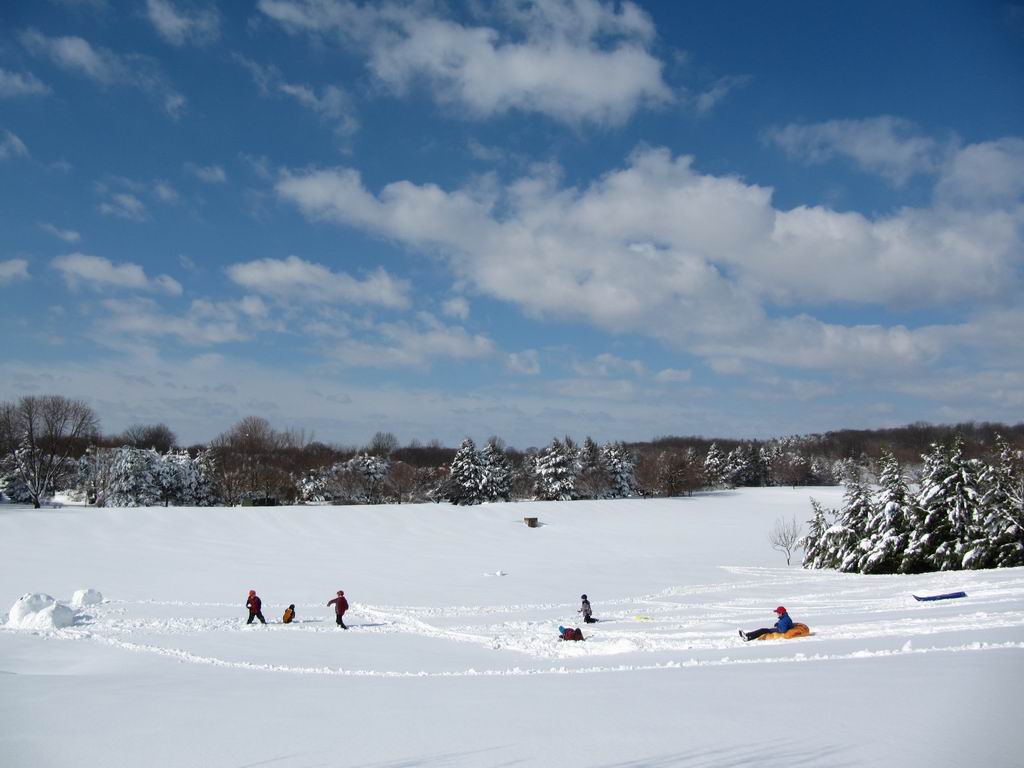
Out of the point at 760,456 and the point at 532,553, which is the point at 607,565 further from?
the point at 760,456

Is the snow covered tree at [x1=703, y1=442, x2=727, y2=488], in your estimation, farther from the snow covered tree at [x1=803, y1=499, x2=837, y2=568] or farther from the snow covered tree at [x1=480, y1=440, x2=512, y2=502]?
the snow covered tree at [x1=803, y1=499, x2=837, y2=568]

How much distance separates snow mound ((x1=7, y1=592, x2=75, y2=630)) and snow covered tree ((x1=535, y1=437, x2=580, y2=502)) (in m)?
48.6

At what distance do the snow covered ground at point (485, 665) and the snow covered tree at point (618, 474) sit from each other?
1406 inches

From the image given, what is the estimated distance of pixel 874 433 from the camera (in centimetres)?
17300

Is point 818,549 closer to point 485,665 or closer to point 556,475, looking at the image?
point 485,665

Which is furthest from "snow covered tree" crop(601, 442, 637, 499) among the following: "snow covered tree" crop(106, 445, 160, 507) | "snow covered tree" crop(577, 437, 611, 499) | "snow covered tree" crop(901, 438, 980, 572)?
"snow covered tree" crop(901, 438, 980, 572)

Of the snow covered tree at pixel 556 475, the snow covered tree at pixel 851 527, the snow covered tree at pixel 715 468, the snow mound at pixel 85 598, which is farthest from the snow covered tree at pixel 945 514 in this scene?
the snow covered tree at pixel 715 468

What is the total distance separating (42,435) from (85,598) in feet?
129

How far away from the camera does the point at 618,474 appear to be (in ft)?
234

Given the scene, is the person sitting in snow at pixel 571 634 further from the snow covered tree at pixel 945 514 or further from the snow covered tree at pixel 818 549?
the snow covered tree at pixel 818 549

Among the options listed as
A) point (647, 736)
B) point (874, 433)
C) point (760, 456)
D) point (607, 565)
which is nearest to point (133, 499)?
point (607, 565)

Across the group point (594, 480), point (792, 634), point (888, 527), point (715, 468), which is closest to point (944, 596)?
point (792, 634)

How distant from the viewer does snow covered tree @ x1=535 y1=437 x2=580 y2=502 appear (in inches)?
2534

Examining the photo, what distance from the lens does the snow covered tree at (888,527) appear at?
2730cm
